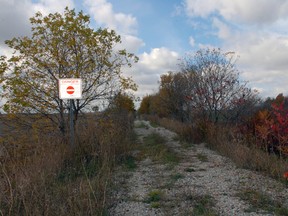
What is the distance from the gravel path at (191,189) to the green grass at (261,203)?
0.05 meters

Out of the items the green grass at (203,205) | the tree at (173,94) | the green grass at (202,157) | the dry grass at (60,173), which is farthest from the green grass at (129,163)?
the tree at (173,94)

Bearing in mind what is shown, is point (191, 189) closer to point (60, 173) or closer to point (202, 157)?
point (60, 173)

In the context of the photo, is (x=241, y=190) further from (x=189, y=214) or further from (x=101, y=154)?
(x=101, y=154)

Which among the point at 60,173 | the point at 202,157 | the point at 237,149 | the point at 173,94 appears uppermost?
the point at 173,94

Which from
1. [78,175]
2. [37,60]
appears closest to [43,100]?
[37,60]

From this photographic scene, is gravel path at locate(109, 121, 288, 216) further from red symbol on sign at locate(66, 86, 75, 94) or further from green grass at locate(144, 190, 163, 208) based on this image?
red symbol on sign at locate(66, 86, 75, 94)

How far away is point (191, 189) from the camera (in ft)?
21.3

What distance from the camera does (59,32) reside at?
1111cm

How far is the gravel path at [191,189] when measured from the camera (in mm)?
5238

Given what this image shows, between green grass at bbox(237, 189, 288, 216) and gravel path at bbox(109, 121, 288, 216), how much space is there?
1.9 inches

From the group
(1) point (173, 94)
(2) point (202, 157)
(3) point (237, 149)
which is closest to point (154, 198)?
(3) point (237, 149)

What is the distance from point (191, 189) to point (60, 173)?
299 cm

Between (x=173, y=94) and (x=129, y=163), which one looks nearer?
(x=129, y=163)

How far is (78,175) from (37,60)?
507cm
